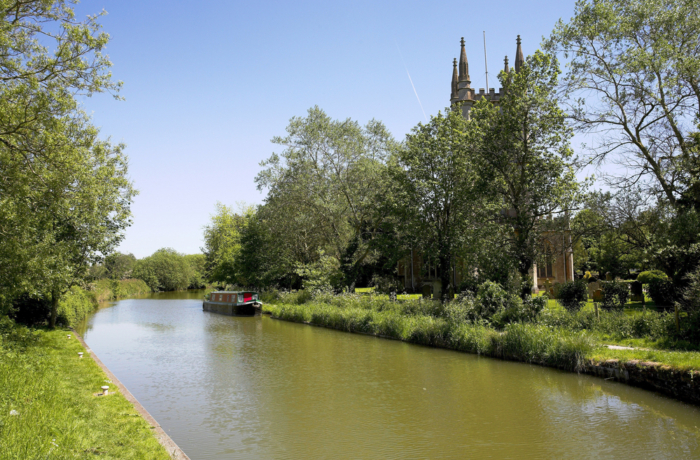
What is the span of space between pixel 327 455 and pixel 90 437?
3.92 meters

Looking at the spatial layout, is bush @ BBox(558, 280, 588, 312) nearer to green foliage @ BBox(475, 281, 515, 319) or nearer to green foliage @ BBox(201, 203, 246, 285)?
green foliage @ BBox(475, 281, 515, 319)

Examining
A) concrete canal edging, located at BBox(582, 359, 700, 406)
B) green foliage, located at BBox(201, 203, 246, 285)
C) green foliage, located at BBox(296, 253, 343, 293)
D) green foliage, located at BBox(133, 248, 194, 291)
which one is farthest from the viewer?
green foliage, located at BBox(133, 248, 194, 291)

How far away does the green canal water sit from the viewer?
8852mm

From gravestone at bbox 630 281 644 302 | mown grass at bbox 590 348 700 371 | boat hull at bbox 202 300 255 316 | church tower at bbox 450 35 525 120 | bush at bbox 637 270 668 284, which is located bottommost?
boat hull at bbox 202 300 255 316

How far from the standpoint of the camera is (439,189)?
25.4 metres

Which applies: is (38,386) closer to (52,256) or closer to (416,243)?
(52,256)

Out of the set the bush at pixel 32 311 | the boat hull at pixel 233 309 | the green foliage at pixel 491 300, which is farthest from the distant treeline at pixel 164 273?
the green foliage at pixel 491 300

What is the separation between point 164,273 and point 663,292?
7642 cm

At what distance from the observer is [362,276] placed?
142ft

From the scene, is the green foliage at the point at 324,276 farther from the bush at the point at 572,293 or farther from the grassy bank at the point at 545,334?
the bush at the point at 572,293

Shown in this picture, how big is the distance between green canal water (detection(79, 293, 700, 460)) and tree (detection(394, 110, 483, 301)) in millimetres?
8197

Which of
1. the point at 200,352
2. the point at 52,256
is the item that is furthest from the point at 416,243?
the point at 52,256

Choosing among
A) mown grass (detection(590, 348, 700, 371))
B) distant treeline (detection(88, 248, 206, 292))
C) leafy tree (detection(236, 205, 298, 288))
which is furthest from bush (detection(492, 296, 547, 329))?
distant treeline (detection(88, 248, 206, 292))

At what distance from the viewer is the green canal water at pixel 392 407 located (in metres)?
8.85
